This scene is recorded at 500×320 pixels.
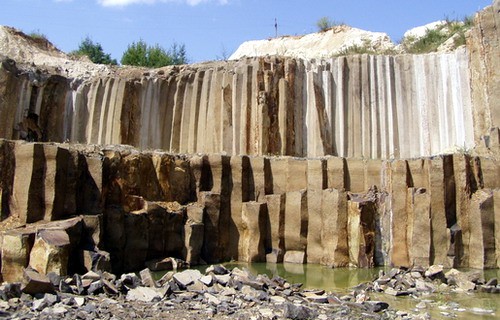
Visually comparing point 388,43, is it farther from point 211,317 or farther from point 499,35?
point 211,317

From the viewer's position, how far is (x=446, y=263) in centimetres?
1264

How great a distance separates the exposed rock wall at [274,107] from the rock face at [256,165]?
4cm

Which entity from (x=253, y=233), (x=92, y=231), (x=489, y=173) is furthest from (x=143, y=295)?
(x=489, y=173)

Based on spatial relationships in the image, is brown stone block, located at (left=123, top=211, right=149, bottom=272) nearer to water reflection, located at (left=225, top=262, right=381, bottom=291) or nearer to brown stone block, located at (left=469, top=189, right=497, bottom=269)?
water reflection, located at (left=225, top=262, right=381, bottom=291)

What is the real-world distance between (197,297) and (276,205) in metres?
5.59

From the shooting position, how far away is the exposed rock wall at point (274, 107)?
17.6m

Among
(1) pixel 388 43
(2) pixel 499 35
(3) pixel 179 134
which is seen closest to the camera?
(2) pixel 499 35

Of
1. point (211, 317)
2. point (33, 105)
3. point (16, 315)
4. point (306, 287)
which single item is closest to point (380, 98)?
point (306, 287)

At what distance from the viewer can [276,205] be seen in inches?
557

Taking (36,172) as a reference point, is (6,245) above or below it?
below

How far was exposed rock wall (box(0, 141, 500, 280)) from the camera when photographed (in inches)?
476

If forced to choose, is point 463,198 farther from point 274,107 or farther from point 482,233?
point 274,107

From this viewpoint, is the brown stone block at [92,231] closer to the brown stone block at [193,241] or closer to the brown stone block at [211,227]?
the brown stone block at [193,241]

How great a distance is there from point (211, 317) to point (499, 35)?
1219 cm
